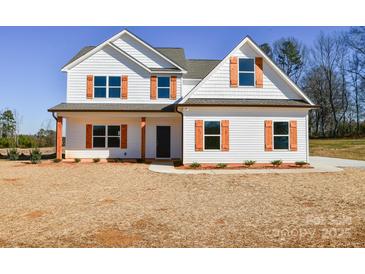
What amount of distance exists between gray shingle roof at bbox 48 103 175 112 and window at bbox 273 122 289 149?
5928mm

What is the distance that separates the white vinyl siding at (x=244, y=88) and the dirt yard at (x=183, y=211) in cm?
577

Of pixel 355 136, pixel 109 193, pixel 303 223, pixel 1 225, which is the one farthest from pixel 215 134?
pixel 355 136

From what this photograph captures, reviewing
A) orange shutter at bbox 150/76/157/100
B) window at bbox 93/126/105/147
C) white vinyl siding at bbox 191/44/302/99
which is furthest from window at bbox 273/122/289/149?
window at bbox 93/126/105/147

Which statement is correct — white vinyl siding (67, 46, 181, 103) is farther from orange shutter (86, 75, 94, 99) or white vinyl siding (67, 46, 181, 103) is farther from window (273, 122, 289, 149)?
window (273, 122, 289, 149)

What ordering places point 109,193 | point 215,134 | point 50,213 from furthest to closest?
1. point 215,134
2. point 109,193
3. point 50,213

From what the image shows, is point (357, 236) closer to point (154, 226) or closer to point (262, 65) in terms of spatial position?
point (154, 226)

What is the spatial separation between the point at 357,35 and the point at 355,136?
50.4 feet

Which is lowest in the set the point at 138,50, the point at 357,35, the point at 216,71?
the point at 216,71

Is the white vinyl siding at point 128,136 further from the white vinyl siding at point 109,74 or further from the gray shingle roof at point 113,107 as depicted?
the white vinyl siding at point 109,74

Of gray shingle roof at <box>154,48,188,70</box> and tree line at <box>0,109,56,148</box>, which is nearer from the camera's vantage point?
gray shingle roof at <box>154,48,188,70</box>

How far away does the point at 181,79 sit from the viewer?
19.1 m

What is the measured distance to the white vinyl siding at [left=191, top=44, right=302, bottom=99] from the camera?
1587 centimetres

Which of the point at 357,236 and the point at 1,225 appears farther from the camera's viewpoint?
the point at 1,225

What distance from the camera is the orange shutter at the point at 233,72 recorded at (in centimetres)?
1586
